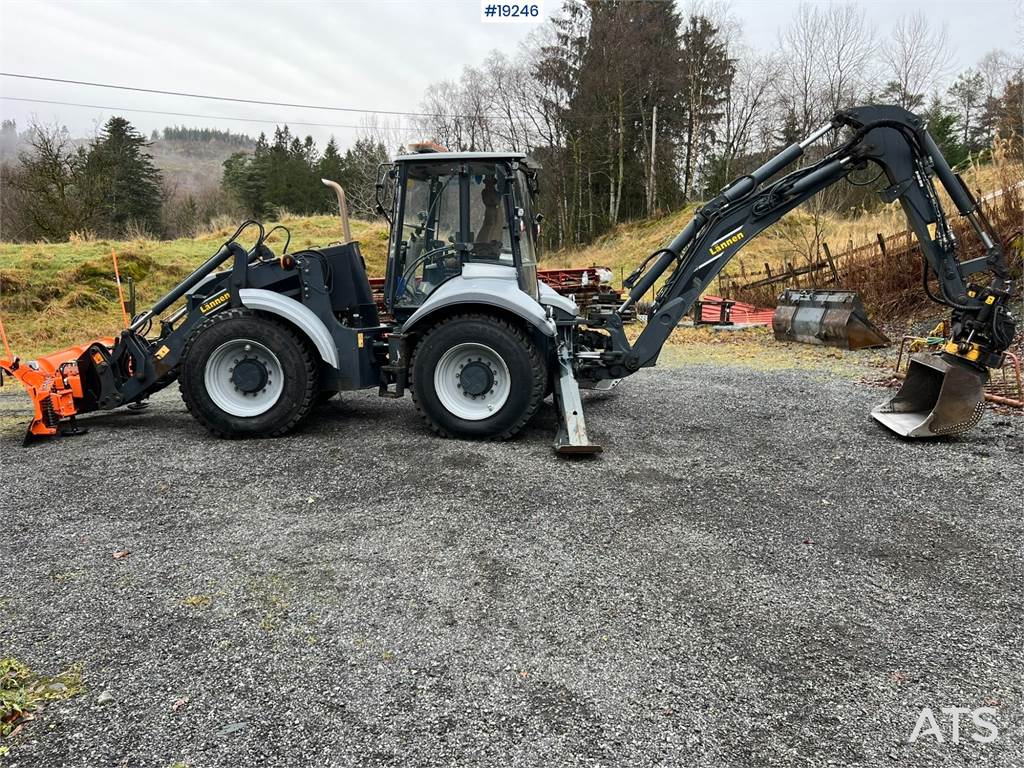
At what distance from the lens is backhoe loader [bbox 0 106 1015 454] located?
5359mm

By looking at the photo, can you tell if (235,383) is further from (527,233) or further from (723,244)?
(723,244)

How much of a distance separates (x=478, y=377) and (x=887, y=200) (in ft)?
12.5

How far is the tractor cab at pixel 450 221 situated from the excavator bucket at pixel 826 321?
6.49m

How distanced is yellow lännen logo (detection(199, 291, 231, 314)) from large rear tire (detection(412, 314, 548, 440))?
1824 millimetres

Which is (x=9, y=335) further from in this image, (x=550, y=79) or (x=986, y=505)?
(x=550, y=79)

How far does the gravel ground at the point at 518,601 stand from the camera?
2.18m

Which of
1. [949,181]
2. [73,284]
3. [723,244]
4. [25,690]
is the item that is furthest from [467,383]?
[73,284]

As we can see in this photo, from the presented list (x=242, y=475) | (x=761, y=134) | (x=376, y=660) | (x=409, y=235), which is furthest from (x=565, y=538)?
(x=761, y=134)

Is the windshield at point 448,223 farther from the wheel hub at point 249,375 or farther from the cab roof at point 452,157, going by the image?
the wheel hub at point 249,375

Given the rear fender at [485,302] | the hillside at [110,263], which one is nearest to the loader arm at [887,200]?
the rear fender at [485,302]

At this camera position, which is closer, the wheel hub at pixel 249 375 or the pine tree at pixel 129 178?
the wheel hub at pixel 249 375

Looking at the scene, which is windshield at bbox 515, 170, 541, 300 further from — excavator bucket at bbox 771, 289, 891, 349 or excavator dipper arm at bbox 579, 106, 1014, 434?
excavator bucket at bbox 771, 289, 891, 349

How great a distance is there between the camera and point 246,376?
5.63m

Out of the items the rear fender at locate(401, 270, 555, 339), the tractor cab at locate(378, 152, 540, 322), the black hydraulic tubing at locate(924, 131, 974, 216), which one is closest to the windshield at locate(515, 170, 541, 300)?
the tractor cab at locate(378, 152, 540, 322)
